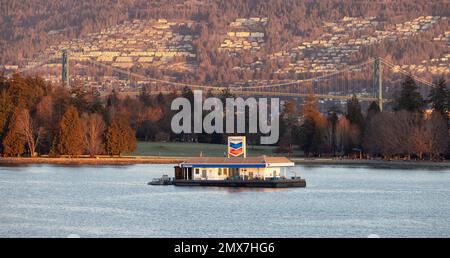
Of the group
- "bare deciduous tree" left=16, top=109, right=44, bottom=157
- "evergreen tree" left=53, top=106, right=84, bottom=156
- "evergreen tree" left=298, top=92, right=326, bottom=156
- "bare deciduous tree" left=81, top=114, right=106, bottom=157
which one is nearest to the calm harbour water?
"evergreen tree" left=53, top=106, right=84, bottom=156

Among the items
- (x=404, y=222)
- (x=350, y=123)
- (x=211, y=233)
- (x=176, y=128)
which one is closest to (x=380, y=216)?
(x=404, y=222)

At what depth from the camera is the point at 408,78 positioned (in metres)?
122

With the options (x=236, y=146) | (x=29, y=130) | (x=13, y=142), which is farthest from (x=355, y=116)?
(x=236, y=146)

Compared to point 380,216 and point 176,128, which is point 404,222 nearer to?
point 380,216

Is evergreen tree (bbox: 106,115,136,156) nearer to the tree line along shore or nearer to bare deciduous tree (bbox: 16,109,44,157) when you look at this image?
the tree line along shore

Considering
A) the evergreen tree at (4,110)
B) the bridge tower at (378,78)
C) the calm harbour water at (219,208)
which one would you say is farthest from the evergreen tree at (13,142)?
the bridge tower at (378,78)

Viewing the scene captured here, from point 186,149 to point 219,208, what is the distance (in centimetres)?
5901

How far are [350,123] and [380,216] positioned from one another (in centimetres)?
5806

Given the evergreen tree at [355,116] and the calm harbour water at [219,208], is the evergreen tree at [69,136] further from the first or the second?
the evergreen tree at [355,116]

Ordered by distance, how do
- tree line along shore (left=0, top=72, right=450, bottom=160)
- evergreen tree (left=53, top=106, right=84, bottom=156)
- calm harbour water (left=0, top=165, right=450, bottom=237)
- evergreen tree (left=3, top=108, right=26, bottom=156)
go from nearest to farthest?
calm harbour water (left=0, top=165, right=450, bottom=237) → tree line along shore (left=0, top=72, right=450, bottom=160) → evergreen tree (left=53, top=106, right=84, bottom=156) → evergreen tree (left=3, top=108, right=26, bottom=156)

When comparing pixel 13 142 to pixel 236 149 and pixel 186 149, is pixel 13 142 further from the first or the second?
pixel 236 149

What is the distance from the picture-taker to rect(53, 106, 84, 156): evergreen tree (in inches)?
4387

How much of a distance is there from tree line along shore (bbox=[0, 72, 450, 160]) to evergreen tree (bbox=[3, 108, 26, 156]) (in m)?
0.08

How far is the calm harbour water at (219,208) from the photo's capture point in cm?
5362
